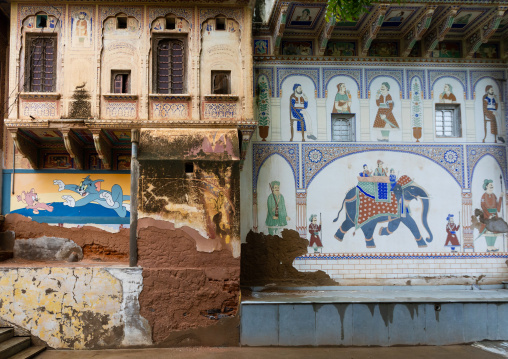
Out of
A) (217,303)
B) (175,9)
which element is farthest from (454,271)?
(175,9)

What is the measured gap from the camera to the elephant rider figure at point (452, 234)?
9.65 m

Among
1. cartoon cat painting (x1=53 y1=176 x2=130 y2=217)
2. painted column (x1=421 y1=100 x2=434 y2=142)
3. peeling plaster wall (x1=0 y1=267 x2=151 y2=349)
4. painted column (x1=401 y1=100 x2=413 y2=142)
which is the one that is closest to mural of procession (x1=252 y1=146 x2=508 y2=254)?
painted column (x1=401 y1=100 x2=413 y2=142)

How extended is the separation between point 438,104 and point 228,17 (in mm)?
5446

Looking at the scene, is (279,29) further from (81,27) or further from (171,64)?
(81,27)

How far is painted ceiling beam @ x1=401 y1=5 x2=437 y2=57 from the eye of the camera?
891 cm

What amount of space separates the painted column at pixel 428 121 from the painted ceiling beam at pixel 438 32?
1203mm

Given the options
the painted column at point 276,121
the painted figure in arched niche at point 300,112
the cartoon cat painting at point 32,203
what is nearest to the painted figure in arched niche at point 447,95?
the painted figure in arched niche at point 300,112

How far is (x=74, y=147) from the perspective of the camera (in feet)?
29.0

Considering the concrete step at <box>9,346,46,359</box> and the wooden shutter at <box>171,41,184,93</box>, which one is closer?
the concrete step at <box>9,346,46,359</box>

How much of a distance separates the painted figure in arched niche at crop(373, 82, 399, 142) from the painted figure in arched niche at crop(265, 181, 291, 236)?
2.77 metres

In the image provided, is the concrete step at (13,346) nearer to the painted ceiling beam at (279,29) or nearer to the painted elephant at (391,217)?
the painted elephant at (391,217)

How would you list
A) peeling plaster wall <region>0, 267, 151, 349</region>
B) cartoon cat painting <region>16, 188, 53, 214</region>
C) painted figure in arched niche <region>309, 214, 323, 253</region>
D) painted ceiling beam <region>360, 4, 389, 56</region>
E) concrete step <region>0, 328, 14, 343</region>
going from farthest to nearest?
painted figure in arched niche <region>309, 214, 323, 253</region> → cartoon cat painting <region>16, 188, 53, 214</region> → painted ceiling beam <region>360, 4, 389, 56</region> → peeling plaster wall <region>0, 267, 151, 349</region> → concrete step <region>0, 328, 14, 343</region>

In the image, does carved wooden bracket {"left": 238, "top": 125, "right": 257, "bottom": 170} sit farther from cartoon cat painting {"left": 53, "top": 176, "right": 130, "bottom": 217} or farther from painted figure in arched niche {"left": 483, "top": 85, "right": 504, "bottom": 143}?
painted figure in arched niche {"left": 483, "top": 85, "right": 504, "bottom": 143}

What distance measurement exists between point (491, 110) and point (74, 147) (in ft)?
32.2
